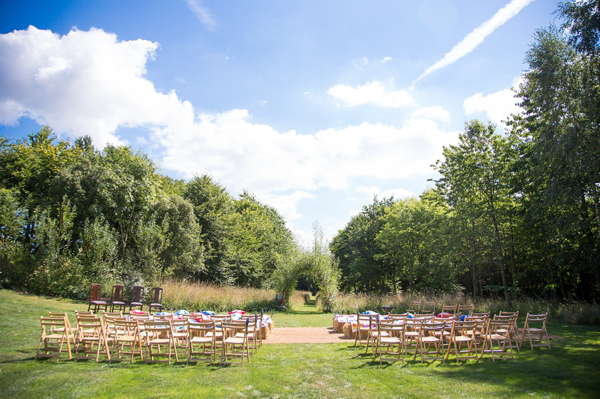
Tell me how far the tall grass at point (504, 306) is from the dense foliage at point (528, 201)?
268cm

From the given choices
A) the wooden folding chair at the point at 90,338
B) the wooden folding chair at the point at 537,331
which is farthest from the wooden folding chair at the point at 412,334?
the wooden folding chair at the point at 90,338

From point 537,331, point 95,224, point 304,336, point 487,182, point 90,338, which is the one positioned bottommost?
point 304,336

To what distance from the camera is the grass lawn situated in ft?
17.4

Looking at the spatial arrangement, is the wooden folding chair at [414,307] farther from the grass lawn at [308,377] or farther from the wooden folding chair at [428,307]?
the grass lawn at [308,377]

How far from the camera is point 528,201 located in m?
20.1

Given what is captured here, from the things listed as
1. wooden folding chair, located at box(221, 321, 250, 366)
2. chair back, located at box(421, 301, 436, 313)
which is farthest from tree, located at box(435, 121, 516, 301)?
wooden folding chair, located at box(221, 321, 250, 366)

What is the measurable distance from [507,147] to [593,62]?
28.1 feet

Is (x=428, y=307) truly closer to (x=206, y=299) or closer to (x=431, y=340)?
(x=431, y=340)

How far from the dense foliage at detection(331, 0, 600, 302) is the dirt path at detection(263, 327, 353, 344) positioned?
37.9 ft

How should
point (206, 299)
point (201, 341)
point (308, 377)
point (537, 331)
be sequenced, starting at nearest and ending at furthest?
point (308, 377) → point (201, 341) → point (537, 331) → point (206, 299)

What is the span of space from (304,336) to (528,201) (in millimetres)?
16492

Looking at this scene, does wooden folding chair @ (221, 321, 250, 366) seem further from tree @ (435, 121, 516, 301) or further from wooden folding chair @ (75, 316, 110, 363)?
tree @ (435, 121, 516, 301)

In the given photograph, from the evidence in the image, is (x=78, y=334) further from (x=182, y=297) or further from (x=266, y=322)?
(x=182, y=297)

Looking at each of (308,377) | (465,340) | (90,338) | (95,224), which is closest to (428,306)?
(465,340)
